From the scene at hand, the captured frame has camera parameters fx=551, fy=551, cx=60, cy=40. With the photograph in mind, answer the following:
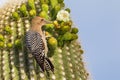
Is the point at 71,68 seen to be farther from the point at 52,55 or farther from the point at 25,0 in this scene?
the point at 25,0

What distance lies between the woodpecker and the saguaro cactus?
0.15m

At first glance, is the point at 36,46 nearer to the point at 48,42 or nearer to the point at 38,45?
the point at 38,45

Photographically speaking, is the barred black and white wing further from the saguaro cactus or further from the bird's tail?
the saguaro cactus

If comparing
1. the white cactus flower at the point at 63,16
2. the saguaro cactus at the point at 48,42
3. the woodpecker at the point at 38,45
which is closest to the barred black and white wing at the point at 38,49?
the woodpecker at the point at 38,45

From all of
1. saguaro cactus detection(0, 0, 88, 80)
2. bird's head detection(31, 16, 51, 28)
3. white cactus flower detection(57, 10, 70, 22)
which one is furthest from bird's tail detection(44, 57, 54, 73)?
white cactus flower detection(57, 10, 70, 22)

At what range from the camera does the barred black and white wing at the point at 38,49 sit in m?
8.84

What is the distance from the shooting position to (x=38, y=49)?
29.2ft

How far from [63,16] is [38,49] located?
1.22m

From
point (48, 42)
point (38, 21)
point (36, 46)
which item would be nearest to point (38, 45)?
point (36, 46)

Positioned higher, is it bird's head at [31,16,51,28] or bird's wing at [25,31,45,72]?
bird's head at [31,16,51,28]

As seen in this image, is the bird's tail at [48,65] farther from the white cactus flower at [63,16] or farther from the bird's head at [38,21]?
the white cactus flower at [63,16]

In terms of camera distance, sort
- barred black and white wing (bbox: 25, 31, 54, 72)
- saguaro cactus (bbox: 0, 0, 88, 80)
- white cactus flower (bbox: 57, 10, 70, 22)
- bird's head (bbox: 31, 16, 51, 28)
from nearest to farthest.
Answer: barred black and white wing (bbox: 25, 31, 54, 72) → saguaro cactus (bbox: 0, 0, 88, 80) → bird's head (bbox: 31, 16, 51, 28) → white cactus flower (bbox: 57, 10, 70, 22)

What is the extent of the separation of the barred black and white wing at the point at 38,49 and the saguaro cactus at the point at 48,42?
0.49 ft

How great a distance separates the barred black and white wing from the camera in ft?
29.0
